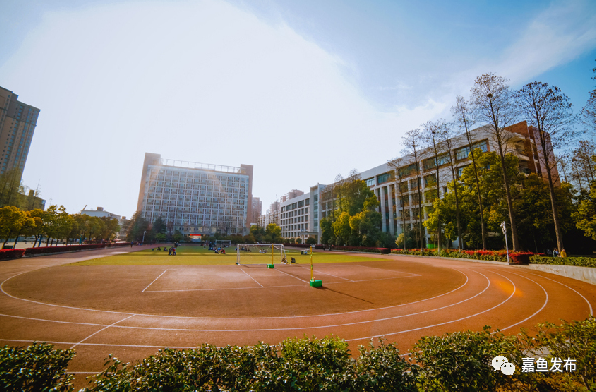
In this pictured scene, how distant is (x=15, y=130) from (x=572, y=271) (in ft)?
623

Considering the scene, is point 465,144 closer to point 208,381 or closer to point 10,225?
point 208,381

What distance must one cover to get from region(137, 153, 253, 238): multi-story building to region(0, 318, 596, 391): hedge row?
13724 centimetres

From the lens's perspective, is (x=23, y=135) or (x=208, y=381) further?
(x=23, y=135)

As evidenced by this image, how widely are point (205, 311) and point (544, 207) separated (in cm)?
4717

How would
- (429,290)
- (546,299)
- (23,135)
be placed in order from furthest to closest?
1. (23,135)
2. (429,290)
3. (546,299)

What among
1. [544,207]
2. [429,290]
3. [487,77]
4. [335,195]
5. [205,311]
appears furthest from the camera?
[335,195]

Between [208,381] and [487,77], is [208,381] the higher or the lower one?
the lower one

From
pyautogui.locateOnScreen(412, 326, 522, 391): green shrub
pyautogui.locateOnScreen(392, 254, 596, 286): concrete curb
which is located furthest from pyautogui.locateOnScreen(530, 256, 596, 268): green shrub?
pyautogui.locateOnScreen(412, 326, 522, 391): green shrub

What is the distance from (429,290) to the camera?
18203 millimetres

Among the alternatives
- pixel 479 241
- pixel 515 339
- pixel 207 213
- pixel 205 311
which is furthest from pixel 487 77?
pixel 207 213

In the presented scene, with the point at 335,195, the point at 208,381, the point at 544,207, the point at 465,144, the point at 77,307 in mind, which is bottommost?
the point at 77,307

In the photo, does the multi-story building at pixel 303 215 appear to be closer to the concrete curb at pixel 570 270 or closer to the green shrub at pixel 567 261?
the green shrub at pixel 567 261

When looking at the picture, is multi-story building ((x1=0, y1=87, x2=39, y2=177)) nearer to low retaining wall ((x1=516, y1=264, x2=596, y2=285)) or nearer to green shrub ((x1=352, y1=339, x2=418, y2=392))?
green shrub ((x1=352, y1=339, x2=418, y2=392))

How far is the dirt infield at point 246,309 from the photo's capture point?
9.57 meters
